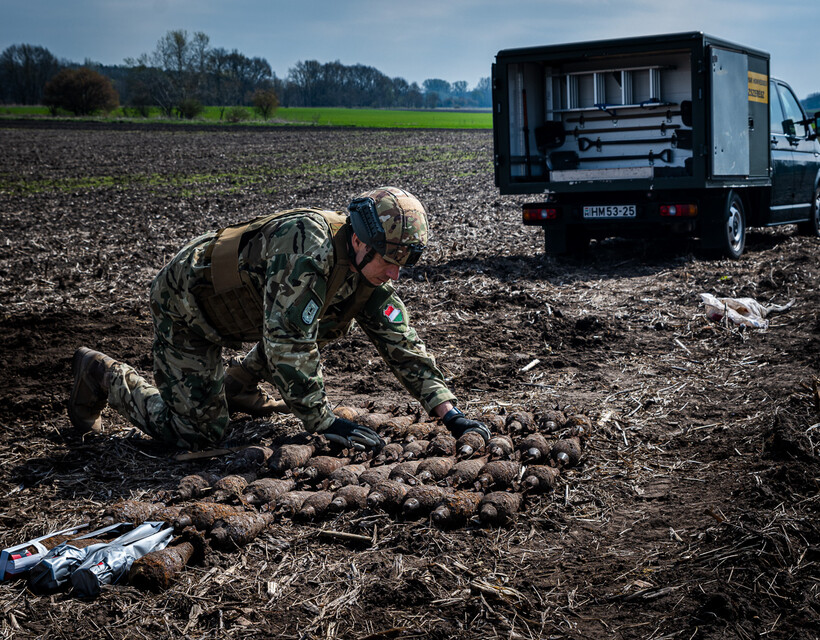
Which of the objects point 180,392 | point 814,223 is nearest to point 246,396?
point 180,392

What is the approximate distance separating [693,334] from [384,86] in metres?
123

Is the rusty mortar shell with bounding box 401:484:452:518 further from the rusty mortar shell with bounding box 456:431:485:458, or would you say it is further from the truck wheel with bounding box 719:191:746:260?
the truck wheel with bounding box 719:191:746:260

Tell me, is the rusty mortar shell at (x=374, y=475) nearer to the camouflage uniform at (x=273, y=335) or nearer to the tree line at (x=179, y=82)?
the camouflage uniform at (x=273, y=335)

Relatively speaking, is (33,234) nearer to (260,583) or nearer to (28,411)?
(28,411)

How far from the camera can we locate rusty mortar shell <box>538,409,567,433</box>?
4.96 m

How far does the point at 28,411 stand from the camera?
18.5ft

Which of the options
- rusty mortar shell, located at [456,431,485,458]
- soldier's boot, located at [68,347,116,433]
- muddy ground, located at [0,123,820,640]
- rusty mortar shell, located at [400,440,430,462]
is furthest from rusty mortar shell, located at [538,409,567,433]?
soldier's boot, located at [68,347,116,433]

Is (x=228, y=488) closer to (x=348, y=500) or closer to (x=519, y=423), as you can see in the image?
(x=348, y=500)

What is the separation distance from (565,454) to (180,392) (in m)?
2.27

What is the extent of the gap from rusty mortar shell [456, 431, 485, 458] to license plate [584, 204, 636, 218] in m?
6.70

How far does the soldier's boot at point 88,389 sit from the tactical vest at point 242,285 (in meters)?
0.88

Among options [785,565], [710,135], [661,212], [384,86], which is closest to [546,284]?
[661,212]

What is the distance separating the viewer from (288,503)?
3982 millimetres

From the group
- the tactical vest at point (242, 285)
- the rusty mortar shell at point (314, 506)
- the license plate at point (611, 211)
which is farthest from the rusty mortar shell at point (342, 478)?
the license plate at point (611, 211)
